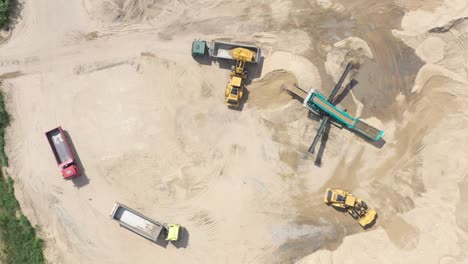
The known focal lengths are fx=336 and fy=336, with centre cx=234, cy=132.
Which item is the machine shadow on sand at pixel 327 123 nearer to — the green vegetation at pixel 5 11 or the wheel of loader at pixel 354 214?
the wheel of loader at pixel 354 214

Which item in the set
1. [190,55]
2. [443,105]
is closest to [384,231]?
[443,105]

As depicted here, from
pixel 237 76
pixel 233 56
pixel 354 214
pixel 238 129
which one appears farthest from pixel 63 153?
pixel 354 214

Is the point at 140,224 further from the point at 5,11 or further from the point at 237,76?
the point at 5,11

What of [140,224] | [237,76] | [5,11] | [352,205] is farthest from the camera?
[5,11]

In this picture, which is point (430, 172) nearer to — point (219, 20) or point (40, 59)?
point (219, 20)

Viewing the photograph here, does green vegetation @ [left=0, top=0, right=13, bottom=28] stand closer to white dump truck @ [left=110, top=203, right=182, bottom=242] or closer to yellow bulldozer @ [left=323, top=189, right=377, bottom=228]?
white dump truck @ [left=110, top=203, right=182, bottom=242]

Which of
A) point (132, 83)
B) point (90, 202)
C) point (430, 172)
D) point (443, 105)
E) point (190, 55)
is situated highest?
point (190, 55)
